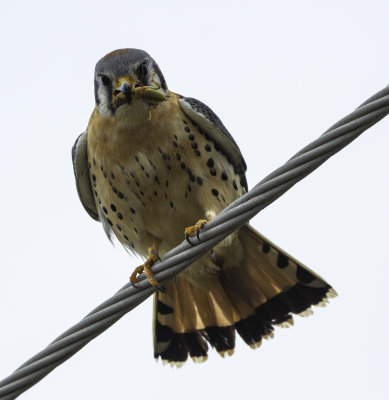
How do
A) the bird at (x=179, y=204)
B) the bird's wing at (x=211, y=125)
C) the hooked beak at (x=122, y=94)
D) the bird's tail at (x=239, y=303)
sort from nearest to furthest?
1. the hooked beak at (x=122, y=94)
2. the bird at (x=179, y=204)
3. the bird's wing at (x=211, y=125)
4. the bird's tail at (x=239, y=303)

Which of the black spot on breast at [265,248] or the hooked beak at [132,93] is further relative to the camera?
the black spot on breast at [265,248]

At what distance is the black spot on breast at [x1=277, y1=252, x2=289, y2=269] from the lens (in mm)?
5398

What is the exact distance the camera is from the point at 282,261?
17.7ft

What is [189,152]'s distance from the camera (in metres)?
4.88

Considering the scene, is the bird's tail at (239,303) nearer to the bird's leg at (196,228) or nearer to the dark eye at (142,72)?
the bird's leg at (196,228)

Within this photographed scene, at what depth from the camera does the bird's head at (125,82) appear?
4802 millimetres

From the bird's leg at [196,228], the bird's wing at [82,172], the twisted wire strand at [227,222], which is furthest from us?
the bird's wing at [82,172]

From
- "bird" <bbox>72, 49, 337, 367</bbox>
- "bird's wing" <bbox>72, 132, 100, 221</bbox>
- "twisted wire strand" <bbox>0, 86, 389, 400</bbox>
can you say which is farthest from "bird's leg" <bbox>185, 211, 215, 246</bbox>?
"bird's wing" <bbox>72, 132, 100, 221</bbox>

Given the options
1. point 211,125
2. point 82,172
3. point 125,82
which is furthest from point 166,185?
point 82,172

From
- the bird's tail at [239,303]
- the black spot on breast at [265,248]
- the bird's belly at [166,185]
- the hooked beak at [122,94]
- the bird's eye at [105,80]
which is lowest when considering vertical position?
the bird's tail at [239,303]

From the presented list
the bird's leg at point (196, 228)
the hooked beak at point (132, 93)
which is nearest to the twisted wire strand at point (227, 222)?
the bird's leg at point (196, 228)

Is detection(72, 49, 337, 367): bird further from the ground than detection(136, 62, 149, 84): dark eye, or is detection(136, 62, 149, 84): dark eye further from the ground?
detection(136, 62, 149, 84): dark eye

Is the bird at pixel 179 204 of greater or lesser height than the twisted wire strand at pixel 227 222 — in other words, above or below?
above

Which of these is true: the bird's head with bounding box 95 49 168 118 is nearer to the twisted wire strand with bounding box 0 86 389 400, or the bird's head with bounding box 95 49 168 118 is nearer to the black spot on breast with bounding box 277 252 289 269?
the black spot on breast with bounding box 277 252 289 269
